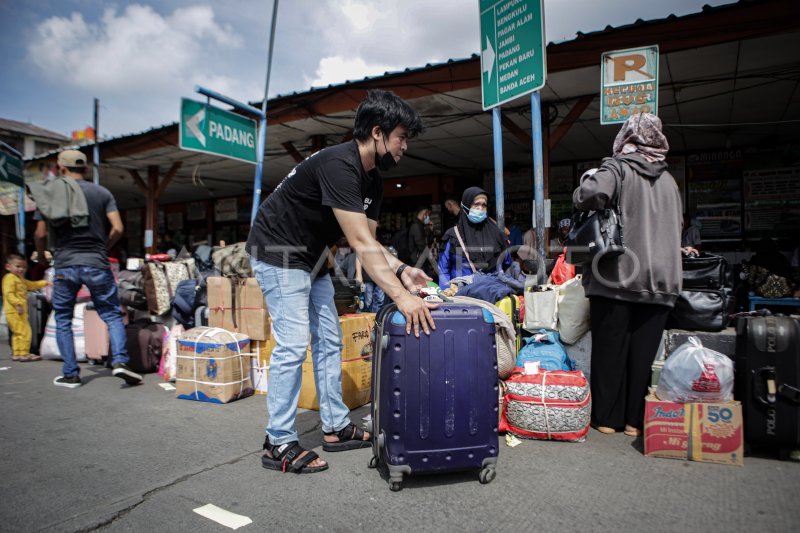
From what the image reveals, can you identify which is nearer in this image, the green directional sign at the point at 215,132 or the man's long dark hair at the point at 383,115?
the man's long dark hair at the point at 383,115

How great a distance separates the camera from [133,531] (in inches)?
75.9

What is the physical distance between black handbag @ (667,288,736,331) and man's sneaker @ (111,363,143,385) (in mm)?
4628

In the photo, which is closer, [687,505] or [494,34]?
[687,505]

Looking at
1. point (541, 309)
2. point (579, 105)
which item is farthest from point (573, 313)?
point (579, 105)

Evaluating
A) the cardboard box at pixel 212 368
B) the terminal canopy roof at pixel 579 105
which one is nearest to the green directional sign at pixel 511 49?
the terminal canopy roof at pixel 579 105

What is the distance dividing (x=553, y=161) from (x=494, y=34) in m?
7.78

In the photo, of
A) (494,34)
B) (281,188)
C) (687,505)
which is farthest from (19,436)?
(494,34)

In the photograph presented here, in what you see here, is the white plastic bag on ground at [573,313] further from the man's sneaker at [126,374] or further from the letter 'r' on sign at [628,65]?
the man's sneaker at [126,374]

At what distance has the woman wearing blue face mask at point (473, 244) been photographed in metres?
4.69

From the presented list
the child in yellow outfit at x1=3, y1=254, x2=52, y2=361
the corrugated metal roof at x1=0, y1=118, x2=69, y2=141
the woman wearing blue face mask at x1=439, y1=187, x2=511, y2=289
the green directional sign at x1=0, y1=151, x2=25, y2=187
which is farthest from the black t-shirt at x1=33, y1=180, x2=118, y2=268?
the corrugated metal roof at x1=0, y1=118, x2=69, y2=141

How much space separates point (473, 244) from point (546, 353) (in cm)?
166

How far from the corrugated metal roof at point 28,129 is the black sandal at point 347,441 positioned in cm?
3301

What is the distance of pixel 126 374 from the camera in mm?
4316

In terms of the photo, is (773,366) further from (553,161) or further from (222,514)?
(553,161)
